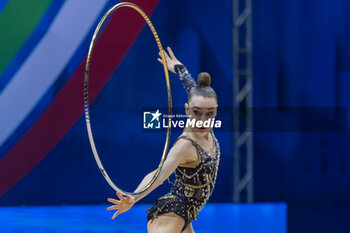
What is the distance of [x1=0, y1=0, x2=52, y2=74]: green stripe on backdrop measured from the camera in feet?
16.8

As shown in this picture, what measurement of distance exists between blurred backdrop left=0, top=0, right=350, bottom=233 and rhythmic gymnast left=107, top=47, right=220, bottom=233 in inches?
70.0

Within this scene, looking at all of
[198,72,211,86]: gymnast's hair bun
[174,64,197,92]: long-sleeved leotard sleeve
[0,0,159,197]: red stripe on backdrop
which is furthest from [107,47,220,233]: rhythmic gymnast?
[0,0,159,197]: red stripe on backdrop

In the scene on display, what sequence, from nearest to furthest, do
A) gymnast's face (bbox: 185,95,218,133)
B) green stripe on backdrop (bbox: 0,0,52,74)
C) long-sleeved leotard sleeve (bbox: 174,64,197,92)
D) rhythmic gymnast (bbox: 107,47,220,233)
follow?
1. rhythmic gymnast (bbox: 107,47,220,233)
2. gymnast's face (bbox: 185,95,218,133)
3. long-sleeved leotard sleeve (bbox: 174,64,197,92)
4. green stripe on backdrop (bbox: 0,0,52,74)

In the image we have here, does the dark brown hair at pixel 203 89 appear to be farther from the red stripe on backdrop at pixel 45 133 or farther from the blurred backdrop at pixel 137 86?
the red stripe on backdrop at pixel 45 133

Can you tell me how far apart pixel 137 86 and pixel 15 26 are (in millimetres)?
1219

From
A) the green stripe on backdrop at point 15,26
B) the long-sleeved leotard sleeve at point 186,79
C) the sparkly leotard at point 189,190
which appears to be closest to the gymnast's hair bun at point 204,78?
the long-sleeved leotard sleeve at point 186,79

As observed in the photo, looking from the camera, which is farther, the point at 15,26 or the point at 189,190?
the point at 15,26

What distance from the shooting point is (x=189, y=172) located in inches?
137

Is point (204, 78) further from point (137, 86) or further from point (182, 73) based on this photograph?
point (137, 86)

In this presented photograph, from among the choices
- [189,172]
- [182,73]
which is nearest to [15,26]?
[182,73]

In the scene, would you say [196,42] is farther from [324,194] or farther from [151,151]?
[324,194]

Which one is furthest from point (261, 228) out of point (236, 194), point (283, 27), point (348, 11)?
point (348, 11)

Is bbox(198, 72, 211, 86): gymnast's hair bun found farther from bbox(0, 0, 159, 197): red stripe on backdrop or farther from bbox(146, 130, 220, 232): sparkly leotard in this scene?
bbox(0, 0, 159, 197): red stripe on backdrop

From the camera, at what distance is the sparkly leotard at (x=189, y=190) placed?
11.3 ft
